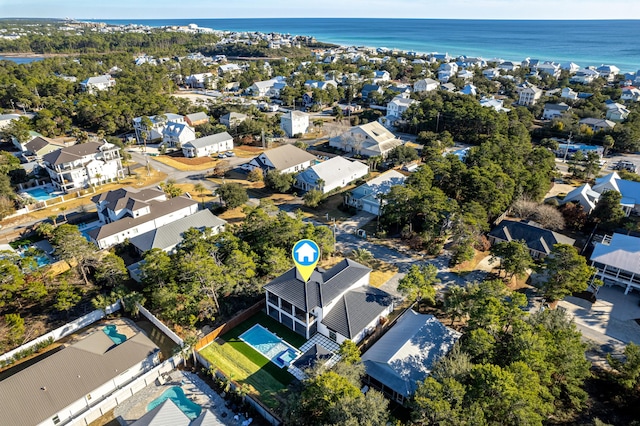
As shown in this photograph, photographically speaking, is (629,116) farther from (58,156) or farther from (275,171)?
(58,156)

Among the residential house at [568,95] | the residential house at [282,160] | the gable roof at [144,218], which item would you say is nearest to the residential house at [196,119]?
the residential house at [282,160]

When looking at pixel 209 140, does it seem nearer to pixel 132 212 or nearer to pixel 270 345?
pixel 132 212

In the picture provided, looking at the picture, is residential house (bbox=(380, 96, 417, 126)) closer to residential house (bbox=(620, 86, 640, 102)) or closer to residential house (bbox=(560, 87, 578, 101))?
residential house (bbox=(560, 87, 578, 101))

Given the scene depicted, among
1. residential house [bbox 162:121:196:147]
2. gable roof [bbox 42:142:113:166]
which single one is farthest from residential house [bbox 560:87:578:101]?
gable roof [bbox 42:142:113:166]

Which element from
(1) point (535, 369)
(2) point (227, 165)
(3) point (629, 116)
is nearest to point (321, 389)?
(1) point (535, 369)

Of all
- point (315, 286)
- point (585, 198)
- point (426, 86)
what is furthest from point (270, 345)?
point (426, 86)

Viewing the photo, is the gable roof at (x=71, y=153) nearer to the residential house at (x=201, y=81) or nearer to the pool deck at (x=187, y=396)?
the pool deck at (x=187, y=396)
